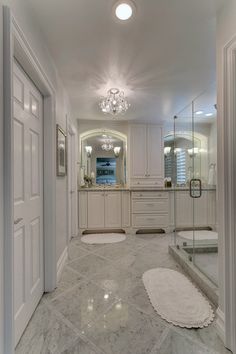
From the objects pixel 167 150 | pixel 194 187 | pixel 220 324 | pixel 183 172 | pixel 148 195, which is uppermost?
pixel 167 150

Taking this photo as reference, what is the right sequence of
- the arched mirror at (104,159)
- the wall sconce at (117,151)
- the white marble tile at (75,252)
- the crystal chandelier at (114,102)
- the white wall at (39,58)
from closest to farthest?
1. the white wall at (39,58)
2. the crystal chandelier at (114,102)
3. the white marble tile at (75,252)
4. the arched mirror at (104,159)
5. the wall sconce at (117,151)

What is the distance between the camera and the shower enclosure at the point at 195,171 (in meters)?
3.46

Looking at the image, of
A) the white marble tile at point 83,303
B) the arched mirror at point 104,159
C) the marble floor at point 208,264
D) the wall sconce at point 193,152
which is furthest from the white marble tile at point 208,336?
the arched mirror at point 104,159

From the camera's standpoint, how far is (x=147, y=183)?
14.1 ft

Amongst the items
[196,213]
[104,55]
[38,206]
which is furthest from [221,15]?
[196,213]

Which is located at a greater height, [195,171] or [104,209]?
[195,171]

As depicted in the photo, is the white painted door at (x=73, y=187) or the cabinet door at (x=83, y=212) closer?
the white painted door at (x=73, y=187)

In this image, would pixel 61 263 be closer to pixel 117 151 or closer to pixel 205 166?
pixel 117 151

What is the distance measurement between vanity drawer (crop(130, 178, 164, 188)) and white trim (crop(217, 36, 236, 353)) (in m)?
2.87

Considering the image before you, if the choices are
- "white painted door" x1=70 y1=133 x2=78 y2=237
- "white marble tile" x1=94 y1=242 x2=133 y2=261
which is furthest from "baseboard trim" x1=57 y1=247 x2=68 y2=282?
"white painted door" x1=70 y1=133 x2=78 y2=237

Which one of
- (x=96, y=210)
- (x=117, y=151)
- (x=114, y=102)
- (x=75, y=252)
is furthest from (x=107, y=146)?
(x=75, y=252)

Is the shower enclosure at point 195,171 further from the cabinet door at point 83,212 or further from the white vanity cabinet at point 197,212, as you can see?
the cabinet door at point 83,212

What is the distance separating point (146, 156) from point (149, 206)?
1.08 m

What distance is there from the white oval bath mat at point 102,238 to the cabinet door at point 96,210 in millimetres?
238
